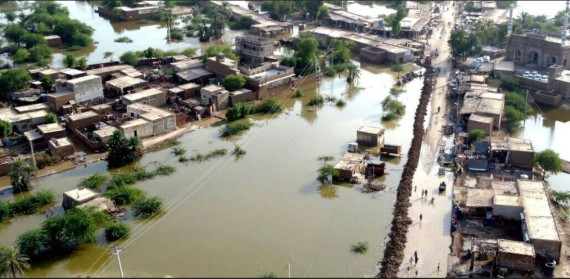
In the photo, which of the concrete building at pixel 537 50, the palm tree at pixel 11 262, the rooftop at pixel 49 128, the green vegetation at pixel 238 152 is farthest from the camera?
the concrete building at pixel 537 50

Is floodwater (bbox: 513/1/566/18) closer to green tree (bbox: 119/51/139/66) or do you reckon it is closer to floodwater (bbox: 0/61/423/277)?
floodwater (bbox: 0/61/423/277)

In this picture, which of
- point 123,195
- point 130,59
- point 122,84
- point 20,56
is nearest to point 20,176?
point 123,195

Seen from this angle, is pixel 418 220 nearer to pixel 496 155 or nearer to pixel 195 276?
pixel 496 155

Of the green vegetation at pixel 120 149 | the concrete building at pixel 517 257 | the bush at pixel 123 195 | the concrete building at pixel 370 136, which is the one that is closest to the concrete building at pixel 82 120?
the green vegetation at pixel 120 149

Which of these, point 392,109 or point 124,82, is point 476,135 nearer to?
point 392,109

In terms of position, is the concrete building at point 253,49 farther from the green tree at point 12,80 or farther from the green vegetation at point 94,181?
the green vegetation at point 94,181

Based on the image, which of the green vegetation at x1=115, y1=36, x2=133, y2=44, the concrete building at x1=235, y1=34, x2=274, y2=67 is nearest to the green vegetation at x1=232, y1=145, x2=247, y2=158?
the concrete building at x1=235, y1=34, x2=274, y2=67
